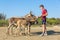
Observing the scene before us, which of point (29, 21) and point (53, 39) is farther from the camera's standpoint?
point (29, 21)

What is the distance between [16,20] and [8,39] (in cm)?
192

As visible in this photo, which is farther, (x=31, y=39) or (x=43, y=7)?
(x=43, y=7)

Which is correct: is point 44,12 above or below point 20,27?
above

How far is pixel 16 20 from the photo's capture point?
13.6 m

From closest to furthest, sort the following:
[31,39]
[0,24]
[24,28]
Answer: [31,39], [24,28], [0,24]

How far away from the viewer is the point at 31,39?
11859mm

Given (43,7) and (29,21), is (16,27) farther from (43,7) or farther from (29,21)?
(43,7)

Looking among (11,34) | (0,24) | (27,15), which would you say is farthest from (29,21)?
(0,24)

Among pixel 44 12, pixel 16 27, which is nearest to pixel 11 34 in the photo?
pixel 16 27

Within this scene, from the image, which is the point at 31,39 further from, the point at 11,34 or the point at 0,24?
the point at 0,24

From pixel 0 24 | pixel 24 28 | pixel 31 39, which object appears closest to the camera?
pixel 31 39

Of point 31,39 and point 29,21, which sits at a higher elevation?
point 29,21

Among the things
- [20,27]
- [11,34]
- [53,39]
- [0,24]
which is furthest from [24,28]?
[0,24]

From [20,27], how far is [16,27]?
635mm
